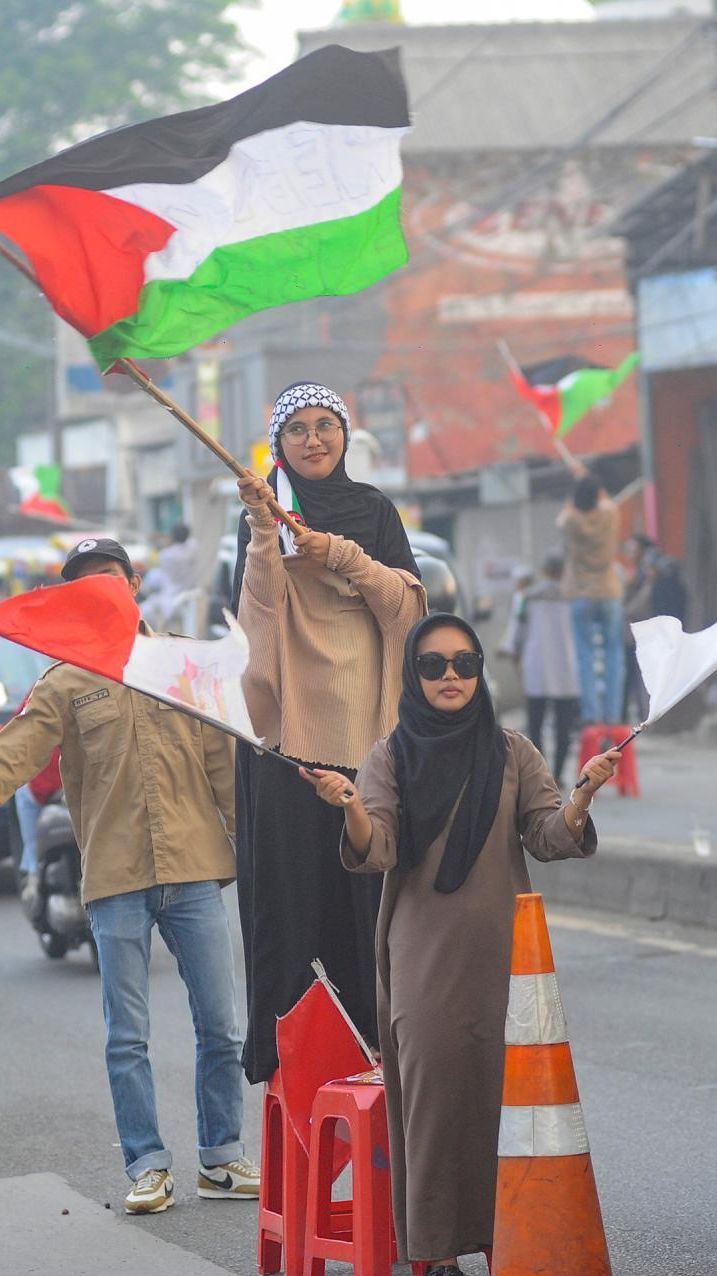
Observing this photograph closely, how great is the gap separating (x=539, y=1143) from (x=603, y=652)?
1115cm

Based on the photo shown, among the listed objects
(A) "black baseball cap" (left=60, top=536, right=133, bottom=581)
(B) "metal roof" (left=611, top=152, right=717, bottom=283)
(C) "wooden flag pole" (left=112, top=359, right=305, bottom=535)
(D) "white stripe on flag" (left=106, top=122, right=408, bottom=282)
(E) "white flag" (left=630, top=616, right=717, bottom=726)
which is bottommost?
(E) "white flag" (left=630, top=616, right=717, bottom=726)

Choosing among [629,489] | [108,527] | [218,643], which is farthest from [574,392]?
[108,527]

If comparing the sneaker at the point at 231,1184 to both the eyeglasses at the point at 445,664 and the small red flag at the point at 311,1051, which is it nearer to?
the small red flag at the point at 311,1051

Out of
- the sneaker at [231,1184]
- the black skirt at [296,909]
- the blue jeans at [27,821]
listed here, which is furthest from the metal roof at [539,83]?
the black skirt at [296,909]

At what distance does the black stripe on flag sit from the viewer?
17.6ft

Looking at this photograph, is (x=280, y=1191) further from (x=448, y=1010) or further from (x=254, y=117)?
(x=254, y=117)

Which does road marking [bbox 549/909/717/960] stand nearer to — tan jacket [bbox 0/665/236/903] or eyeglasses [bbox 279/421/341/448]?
tan jacket [bbox 0/665/236/903]

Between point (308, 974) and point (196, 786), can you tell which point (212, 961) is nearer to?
point (196, 786)

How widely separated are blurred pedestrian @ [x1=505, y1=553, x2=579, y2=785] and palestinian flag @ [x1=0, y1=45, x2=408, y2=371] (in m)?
9.53

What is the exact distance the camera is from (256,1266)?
5062mm

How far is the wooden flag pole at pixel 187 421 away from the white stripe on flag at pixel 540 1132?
1.46m

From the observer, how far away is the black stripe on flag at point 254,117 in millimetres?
5363

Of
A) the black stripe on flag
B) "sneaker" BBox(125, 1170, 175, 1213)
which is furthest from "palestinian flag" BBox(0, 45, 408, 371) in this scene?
"sneaker" BBox(125, 1170, 175, 1213)

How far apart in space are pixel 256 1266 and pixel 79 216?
105 inches
